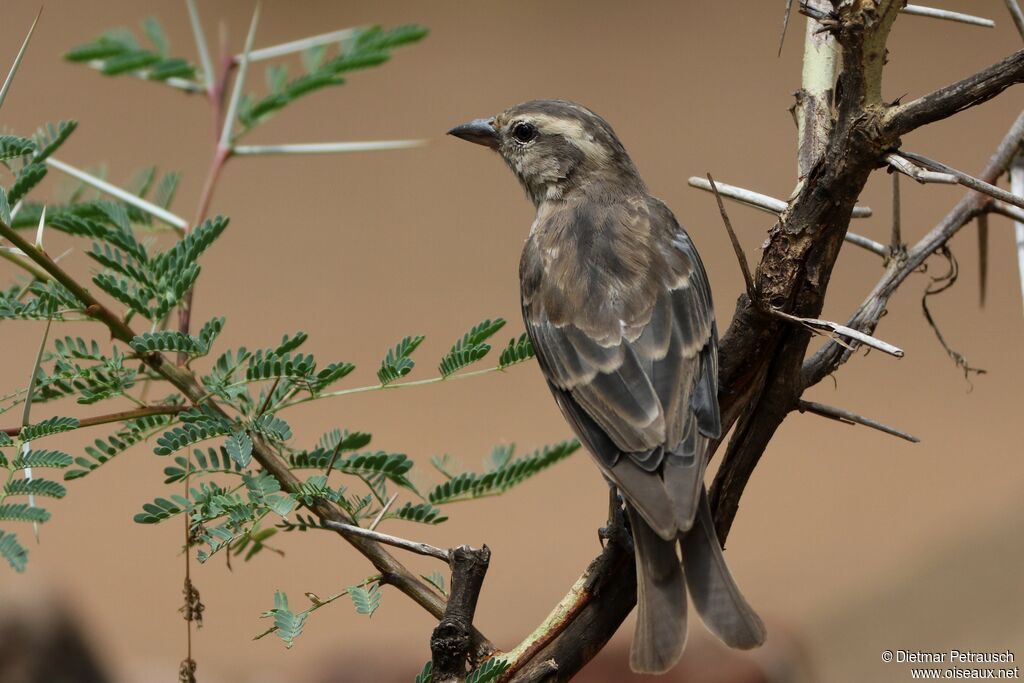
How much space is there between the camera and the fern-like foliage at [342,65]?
2975mm

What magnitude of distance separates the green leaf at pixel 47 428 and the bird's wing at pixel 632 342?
3.95 feet

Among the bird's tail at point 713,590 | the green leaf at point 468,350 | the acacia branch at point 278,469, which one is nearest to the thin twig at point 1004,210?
the bird's tail at point 713,590

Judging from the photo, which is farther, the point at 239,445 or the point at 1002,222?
the point at 1002,222

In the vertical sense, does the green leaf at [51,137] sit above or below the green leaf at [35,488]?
above

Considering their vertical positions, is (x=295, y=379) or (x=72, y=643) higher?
(x=295, y=379)

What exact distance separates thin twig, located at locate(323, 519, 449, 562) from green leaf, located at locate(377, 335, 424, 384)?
42cm

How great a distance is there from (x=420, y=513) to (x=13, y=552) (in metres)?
0.91

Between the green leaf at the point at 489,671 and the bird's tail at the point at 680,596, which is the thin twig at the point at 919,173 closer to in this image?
the bird's tail at the point at 680,596

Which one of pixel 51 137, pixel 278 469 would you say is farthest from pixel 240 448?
pixel 51 137

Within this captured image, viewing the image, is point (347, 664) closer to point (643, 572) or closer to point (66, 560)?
point (66, 560)

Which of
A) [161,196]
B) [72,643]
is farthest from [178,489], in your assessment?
[161,196]

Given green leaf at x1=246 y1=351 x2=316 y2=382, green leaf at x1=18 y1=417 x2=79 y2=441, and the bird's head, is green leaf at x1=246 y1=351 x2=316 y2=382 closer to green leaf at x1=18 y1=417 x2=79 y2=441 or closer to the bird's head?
green leaf at x1=18 y1=417 x2=79 y2=441

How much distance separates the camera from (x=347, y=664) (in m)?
5.77

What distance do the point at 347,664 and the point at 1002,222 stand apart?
5457mm
